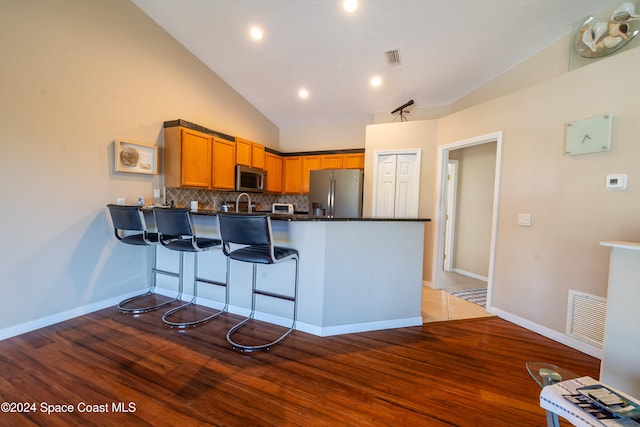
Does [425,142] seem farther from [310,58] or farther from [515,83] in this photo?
[310,58]

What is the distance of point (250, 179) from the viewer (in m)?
4.48

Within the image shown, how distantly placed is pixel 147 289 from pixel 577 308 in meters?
4.63

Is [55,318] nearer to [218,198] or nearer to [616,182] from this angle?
[218,198]

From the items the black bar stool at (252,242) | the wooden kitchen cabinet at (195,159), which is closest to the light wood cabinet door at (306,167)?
the wooden kitchen cabinet at (195,159)

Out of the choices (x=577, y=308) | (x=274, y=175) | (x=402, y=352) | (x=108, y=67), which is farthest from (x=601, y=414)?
(x=274, y=175)

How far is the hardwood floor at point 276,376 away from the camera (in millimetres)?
1486

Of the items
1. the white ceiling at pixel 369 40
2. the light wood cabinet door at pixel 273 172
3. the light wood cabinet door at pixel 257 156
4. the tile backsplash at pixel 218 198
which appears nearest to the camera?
the white ceiling at pixel 369 40

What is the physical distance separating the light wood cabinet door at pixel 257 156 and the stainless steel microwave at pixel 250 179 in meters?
0.13

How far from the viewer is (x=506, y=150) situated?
2.91m

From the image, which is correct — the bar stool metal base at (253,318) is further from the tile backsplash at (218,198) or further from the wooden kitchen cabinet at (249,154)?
the wooden kitchen cabinet at (249,154)

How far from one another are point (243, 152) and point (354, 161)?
6.50 feet

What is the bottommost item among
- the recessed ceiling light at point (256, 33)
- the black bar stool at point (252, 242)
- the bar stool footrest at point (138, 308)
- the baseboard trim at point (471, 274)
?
the bar stool footrest at point (138, 308)

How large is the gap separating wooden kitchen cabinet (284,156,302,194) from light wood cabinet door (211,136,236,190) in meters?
1.38

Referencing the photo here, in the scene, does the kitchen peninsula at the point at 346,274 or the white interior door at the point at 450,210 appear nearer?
the kitchen peninsula at the point at 346,274
